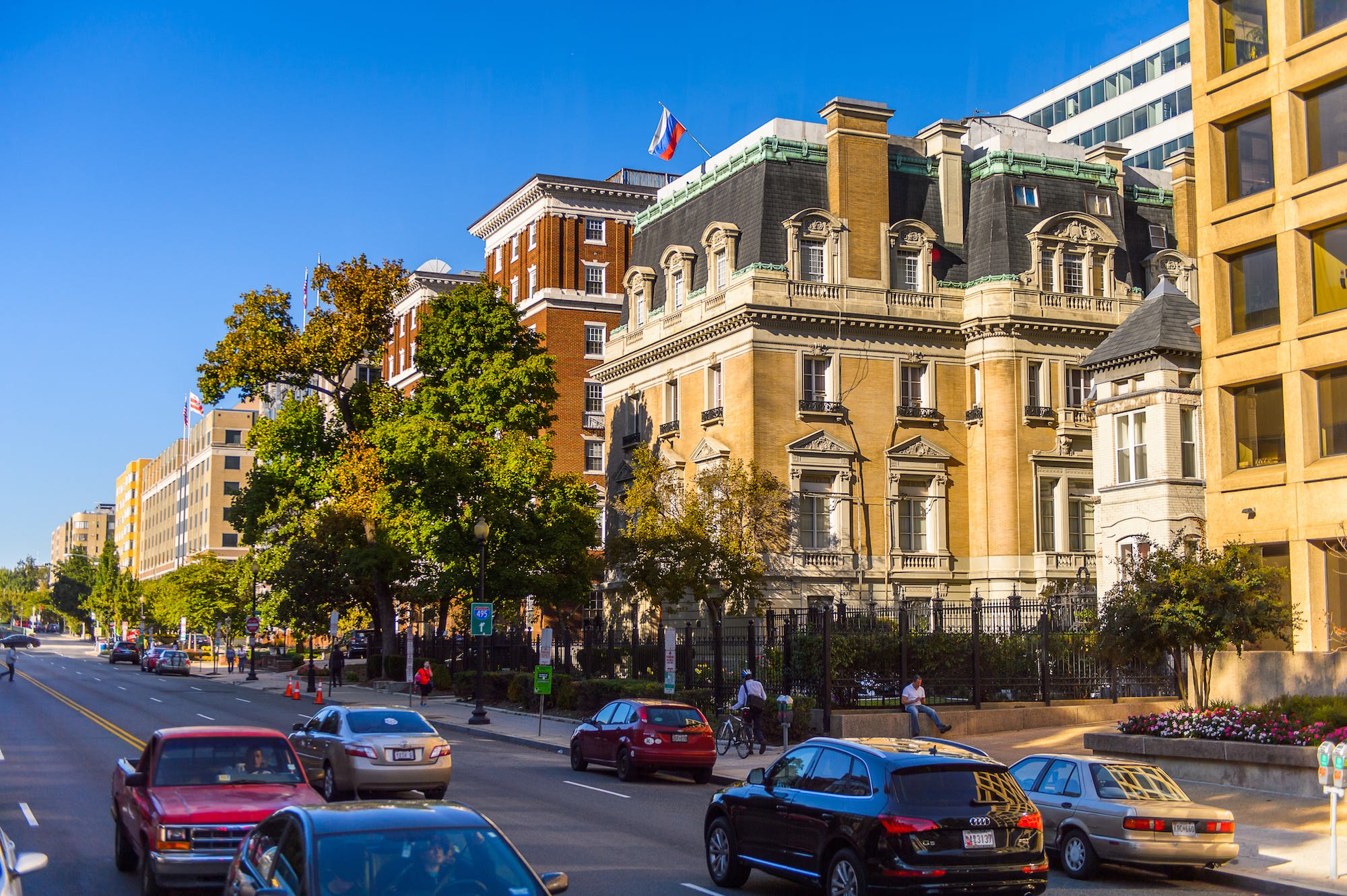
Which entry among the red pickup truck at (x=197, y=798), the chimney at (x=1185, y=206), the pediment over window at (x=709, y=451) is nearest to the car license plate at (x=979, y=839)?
the red pickup truck at (x=197, y=798)

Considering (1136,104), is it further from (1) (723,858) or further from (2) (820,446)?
(1) (723,858)

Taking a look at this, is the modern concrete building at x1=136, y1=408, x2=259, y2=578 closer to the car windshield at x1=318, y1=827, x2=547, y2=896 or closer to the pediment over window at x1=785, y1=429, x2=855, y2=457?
the pediment over window at x1=785, y1=429, x2=855, y2=457

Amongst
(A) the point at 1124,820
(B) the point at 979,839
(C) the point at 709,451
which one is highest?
(C) the point at 709,451

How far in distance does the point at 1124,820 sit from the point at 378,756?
1071cm

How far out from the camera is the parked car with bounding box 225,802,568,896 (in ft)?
24.1

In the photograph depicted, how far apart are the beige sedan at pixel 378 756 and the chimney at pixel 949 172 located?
133 feet

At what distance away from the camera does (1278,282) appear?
94.4 feet

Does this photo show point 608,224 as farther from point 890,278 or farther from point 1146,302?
point 1146,302

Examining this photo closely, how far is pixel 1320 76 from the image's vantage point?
91.1 feet

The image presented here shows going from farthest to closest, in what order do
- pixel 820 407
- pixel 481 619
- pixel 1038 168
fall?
pixel 1038 168
pixel 820 407
pixel 481 619

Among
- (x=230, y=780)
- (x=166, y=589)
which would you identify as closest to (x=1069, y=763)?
(x=230, y=780)

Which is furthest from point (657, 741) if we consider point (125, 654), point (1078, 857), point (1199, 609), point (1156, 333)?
point (125, 654)

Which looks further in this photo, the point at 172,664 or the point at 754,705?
the point at 172,664

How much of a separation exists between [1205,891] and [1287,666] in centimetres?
1196
